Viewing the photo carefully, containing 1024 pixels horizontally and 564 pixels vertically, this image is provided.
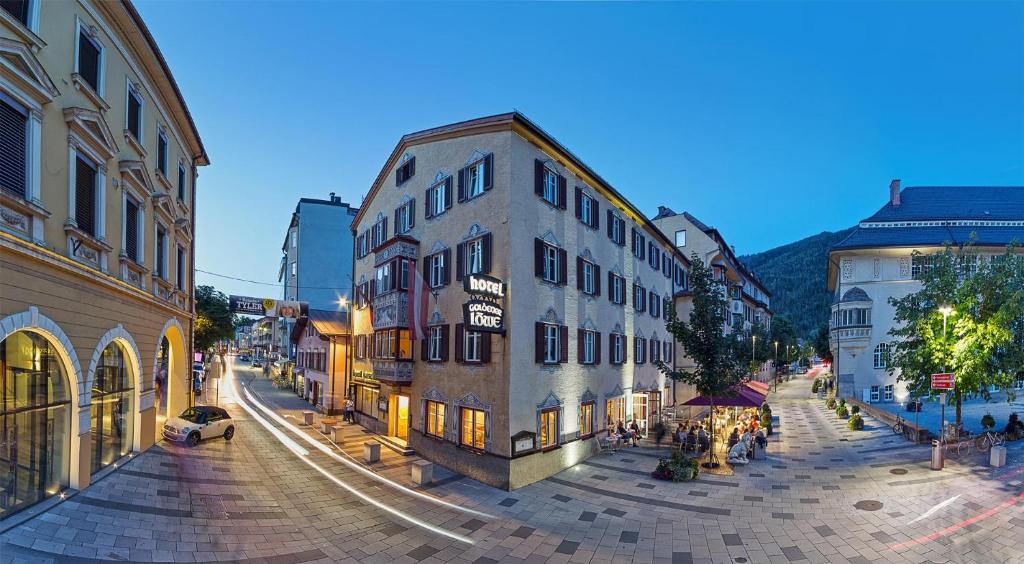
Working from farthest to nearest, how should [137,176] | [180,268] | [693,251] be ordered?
[693,251] → [180,268] → [137,176]

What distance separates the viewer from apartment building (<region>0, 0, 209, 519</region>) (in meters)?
10.4

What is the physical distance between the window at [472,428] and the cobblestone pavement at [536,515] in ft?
5.20


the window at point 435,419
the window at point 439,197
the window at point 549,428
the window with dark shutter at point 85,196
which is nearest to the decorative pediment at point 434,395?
the window at point 435,419

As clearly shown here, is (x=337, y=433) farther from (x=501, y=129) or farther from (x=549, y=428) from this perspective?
(x=501, y=129)

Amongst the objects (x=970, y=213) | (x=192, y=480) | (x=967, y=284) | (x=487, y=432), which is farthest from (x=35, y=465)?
(x=970, y=213)

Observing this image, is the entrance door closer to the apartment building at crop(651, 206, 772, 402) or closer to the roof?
the roof

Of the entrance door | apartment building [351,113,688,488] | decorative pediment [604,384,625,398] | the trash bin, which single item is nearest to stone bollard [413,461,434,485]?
apartment building [351,113,688,488]

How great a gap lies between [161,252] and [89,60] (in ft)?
30.3

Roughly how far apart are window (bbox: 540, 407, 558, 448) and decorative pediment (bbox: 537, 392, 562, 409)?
19cm

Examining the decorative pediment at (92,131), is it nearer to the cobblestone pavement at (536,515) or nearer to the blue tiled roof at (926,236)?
the cobblestone pavement at (536,515)

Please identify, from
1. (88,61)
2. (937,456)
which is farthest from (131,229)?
(937,456)

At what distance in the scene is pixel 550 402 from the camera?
20.2 m

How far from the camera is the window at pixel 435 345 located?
2197 cm

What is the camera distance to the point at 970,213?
4431 cm
